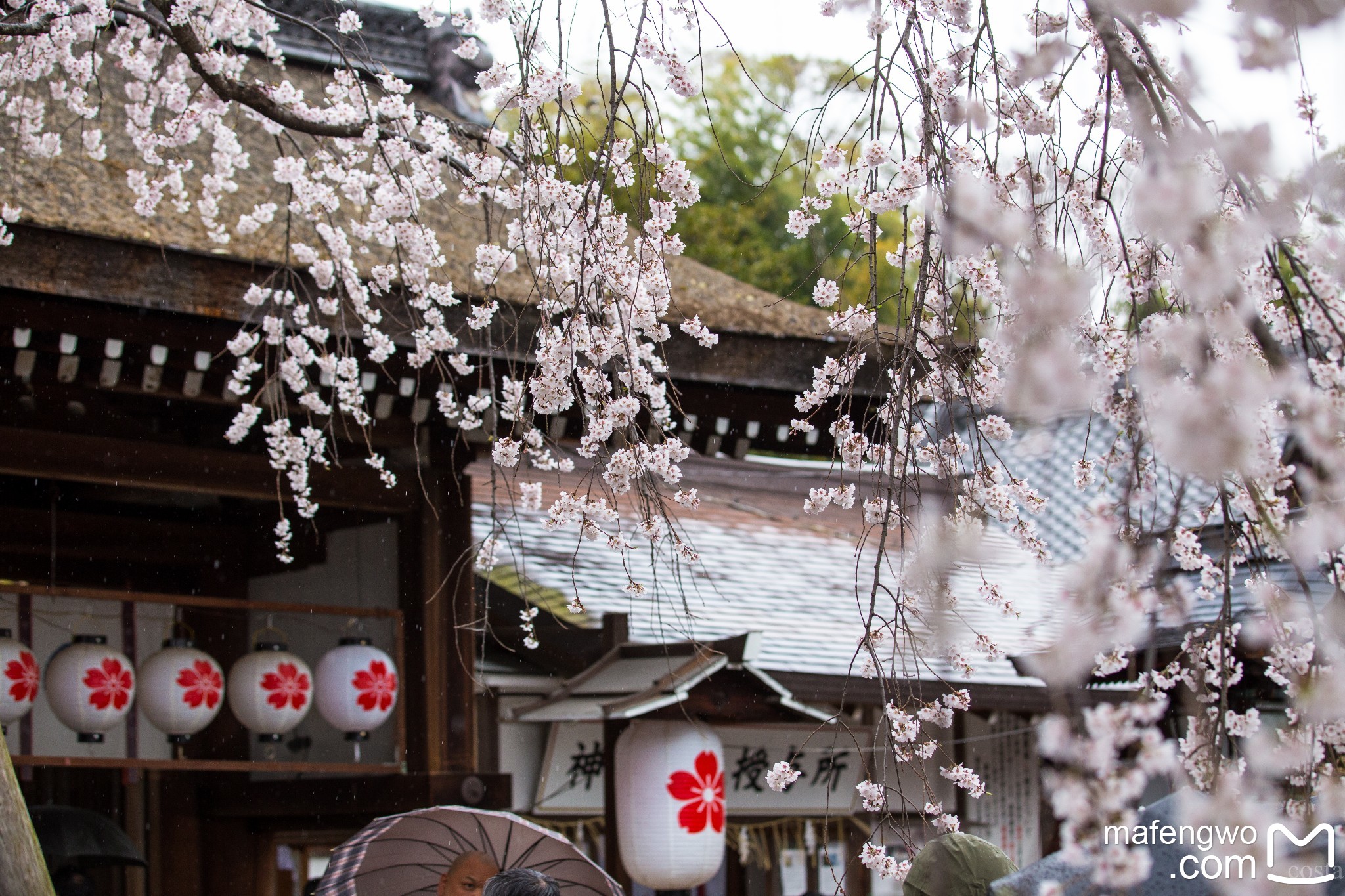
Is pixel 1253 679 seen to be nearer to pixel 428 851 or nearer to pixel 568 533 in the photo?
pixel 568 533

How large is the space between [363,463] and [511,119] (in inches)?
347

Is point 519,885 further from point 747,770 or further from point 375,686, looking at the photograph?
point 747,770

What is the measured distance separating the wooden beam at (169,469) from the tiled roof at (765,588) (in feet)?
2.38

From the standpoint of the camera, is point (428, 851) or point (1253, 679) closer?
point (428, 851)

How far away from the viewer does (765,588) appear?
7.18 metres

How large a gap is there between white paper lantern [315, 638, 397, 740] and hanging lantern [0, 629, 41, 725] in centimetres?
103

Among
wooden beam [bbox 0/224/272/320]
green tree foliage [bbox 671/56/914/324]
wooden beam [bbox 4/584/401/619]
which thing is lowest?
wooden beam [bbox 4/584/401/619]

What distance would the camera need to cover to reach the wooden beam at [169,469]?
15.4 ft

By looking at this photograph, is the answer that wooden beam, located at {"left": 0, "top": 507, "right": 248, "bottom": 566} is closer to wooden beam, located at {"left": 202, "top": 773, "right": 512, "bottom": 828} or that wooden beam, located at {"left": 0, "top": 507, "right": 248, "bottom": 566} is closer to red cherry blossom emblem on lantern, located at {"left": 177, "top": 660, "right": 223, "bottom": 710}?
wooden beam, located at {"left": 202, "top": 773, "right": 512, "bottom": 828}

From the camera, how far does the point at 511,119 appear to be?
13.5 m

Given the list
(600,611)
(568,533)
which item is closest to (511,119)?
(568,533)

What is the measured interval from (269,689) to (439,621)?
2.27ft

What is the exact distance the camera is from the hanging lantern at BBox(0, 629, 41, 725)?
4.55 metres

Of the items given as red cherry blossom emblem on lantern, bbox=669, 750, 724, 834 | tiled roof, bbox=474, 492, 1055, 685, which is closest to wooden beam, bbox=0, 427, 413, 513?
tiled roof, bbox=474, 492, 1055, 685
